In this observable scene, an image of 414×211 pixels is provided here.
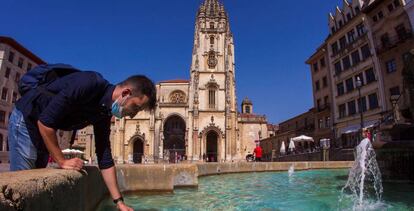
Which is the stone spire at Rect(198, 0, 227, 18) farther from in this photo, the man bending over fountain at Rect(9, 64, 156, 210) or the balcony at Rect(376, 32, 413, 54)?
the man bending over fountain at Rect(9, 64, 156, 210)

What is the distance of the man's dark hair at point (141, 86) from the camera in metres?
2.26

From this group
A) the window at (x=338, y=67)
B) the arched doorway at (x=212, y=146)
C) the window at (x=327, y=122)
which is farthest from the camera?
the arched doorway at (x=212, y=146)

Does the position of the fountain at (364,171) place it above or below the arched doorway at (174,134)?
below

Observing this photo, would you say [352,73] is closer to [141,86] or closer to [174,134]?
[174,134]

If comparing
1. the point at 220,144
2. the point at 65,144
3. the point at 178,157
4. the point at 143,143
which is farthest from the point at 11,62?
the point at 220,144

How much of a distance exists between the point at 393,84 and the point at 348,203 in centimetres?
2596

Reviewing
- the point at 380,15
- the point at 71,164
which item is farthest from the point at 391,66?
the point at 71,164

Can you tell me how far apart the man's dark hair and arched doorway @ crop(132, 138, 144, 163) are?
48.2 m

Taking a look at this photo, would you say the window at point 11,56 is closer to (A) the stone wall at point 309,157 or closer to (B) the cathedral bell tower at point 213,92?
(B) the cathedral bell tower at point 213,92

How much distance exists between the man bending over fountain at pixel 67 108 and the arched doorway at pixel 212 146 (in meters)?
46.2

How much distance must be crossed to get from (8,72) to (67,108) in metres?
39.3

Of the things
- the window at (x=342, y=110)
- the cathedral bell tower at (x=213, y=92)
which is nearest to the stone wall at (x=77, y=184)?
the window at (x=342, y=110)

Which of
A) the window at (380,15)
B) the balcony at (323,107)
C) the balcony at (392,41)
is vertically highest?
the window at (380,15)

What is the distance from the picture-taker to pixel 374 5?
29156 mm
